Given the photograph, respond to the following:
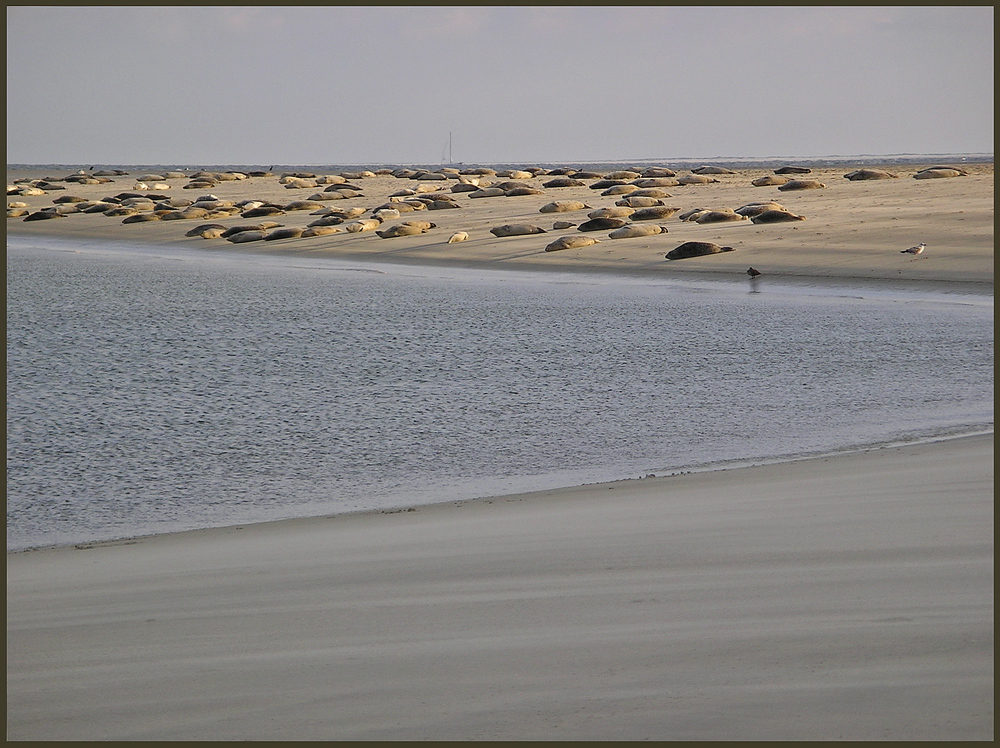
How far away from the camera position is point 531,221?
2484cm

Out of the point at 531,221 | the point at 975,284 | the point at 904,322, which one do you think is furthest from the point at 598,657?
the point at 531,221

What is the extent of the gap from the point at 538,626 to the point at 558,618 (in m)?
0.09

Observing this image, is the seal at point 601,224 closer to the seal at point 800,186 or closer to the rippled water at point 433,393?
the rippled water at point 433,393

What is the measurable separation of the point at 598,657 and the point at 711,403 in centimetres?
475

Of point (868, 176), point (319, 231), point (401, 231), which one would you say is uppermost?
point (868, 176)

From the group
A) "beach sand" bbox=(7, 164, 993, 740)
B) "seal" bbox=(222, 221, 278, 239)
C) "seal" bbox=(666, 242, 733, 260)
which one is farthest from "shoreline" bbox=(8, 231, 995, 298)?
"beach sand" bbox=(7, 164, 993, 740)

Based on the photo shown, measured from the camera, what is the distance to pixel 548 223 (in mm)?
24109

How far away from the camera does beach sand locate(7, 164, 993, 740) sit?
8.08 feet

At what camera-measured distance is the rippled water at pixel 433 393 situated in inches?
218

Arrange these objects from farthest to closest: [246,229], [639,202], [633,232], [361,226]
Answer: [639,202]
[246,229]
[361,226]
[633,232]

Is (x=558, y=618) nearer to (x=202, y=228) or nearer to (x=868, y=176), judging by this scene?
(x=202, y=228)

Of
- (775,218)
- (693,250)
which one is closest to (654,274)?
(693,250)

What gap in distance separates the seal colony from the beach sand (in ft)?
40.0

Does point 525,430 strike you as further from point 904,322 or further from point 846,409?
point 904,322
